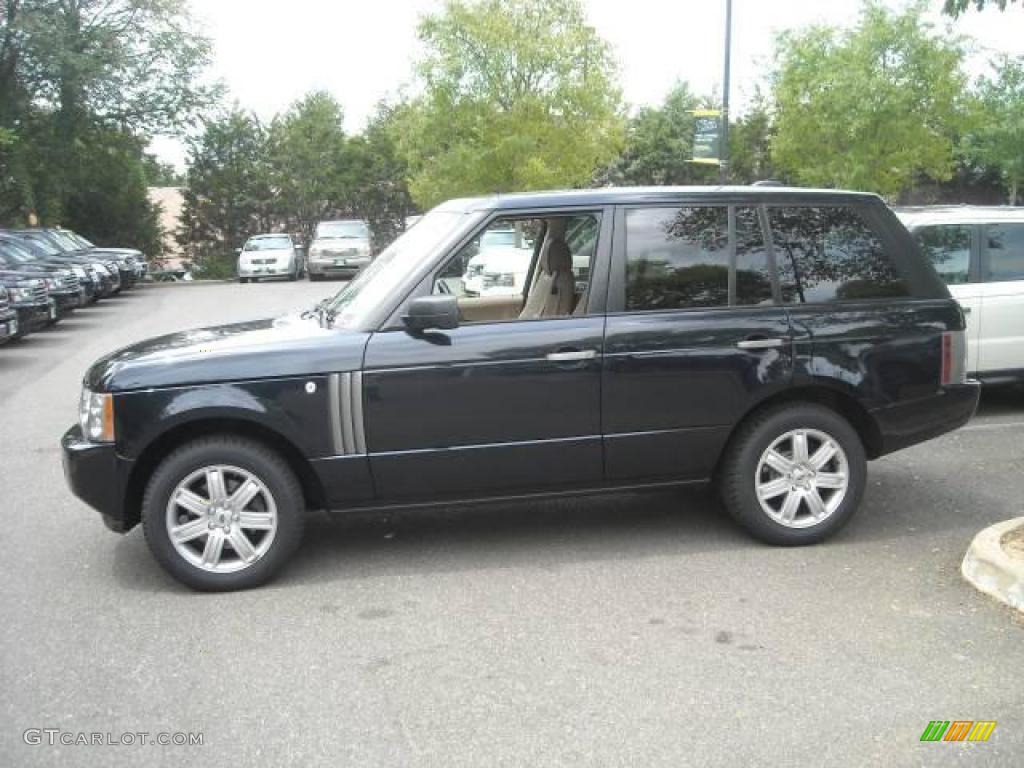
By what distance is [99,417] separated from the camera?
4672 millimetres

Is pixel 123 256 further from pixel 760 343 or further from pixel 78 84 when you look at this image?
pixel 760 343

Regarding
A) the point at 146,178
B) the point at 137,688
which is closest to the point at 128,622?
the point at 137,688

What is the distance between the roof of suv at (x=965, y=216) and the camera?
821cm

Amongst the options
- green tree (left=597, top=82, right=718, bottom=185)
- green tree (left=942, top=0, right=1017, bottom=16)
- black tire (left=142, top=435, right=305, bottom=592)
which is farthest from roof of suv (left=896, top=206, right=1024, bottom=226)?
green tree (left=597, top=82, right=718, bottom=185)

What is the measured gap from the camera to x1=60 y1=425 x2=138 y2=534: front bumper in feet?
15.2

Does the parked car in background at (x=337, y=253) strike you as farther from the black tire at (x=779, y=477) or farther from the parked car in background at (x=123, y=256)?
the black tire at (x=779, y=477)

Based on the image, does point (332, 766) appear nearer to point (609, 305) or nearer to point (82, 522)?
point (609, 305)

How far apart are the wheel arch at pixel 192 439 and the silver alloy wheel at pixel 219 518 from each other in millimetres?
204

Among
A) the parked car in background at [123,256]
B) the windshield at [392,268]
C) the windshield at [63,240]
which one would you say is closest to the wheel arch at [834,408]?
the windshield at [392,268]

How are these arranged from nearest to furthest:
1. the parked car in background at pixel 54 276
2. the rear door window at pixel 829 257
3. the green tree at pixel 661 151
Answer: the rear door window at pixel 829 257 → the parked car in background at pixel 54 276 → the green tree at pixel 661 151

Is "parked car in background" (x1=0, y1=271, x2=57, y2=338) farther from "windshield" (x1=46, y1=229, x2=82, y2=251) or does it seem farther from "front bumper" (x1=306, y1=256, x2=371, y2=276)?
"front bumper" (x1=306, y1=256, x2=371, y2=276)

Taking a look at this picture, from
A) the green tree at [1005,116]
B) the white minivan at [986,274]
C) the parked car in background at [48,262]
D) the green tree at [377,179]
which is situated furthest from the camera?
the green tree at [377,179]

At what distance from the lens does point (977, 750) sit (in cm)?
327

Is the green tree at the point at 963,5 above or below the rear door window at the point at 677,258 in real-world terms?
above
